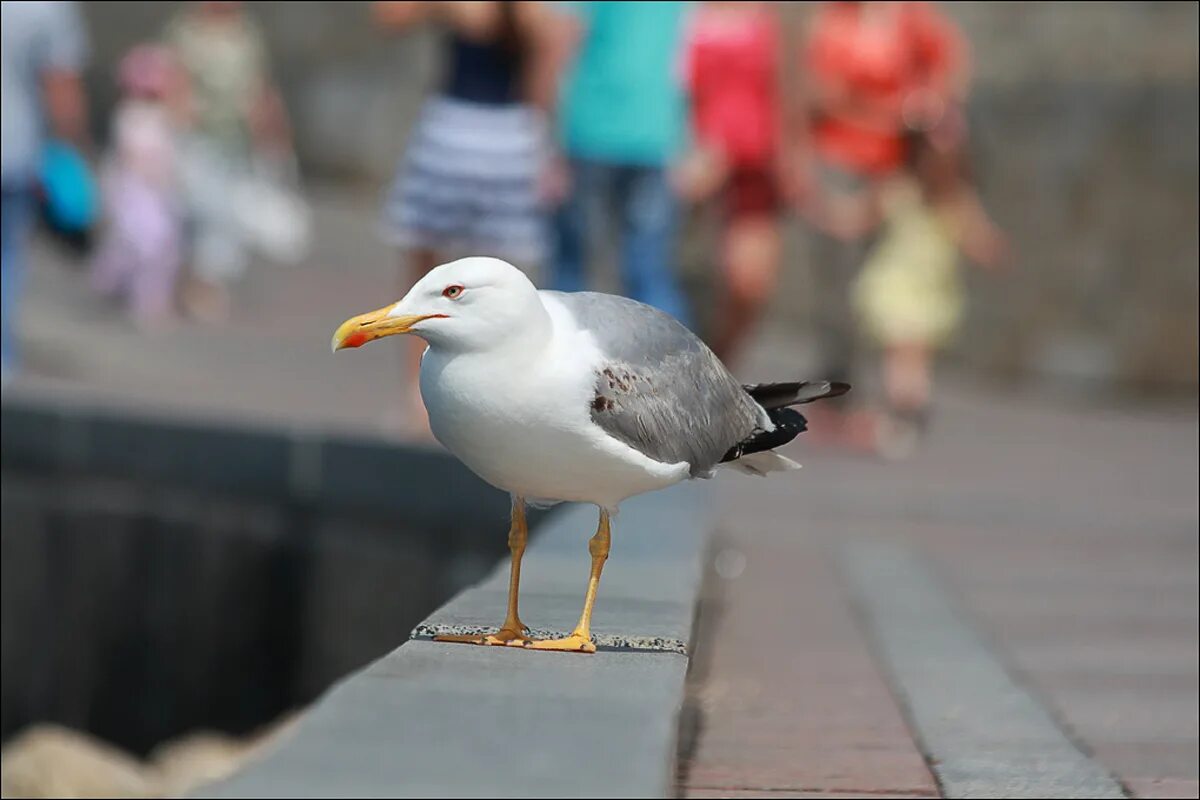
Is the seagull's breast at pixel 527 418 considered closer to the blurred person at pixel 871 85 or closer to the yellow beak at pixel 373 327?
the yellow beak at pixel 373 327

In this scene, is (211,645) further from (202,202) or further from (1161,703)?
(202,202)

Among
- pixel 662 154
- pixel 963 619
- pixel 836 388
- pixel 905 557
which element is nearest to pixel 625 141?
pixel 662 154

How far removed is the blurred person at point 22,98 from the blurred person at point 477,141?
1108 mm

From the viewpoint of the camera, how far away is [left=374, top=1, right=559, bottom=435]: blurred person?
7.87 meters

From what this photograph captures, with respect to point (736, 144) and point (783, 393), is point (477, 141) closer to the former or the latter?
point (736, 144)

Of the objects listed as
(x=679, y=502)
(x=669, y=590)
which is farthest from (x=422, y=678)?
(x=679, y=502)

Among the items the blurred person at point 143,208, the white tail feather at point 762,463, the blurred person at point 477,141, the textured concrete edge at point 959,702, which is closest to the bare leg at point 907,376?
the blurred person at point 477,141

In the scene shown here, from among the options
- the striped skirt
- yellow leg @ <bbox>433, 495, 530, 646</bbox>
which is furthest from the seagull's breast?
the striped skirt

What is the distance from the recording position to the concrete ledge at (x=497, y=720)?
9.01ft

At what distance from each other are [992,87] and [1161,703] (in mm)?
8712

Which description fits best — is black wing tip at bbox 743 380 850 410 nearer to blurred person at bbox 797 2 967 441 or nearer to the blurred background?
the blurred background

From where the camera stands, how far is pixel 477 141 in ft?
25.9

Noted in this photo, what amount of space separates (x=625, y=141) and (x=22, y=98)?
2191mm

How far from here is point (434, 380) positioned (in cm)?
342
